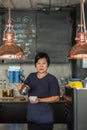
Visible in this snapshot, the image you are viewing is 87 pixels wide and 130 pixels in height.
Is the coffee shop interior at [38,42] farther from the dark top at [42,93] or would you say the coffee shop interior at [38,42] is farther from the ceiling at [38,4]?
the dark top at [42,93]

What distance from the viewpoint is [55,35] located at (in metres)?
5.19

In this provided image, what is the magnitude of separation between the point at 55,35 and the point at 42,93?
229 centimetres

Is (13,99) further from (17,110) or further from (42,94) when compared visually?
(42,94)

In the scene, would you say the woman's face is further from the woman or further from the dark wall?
the dark wall

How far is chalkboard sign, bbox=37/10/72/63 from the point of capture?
5.16m

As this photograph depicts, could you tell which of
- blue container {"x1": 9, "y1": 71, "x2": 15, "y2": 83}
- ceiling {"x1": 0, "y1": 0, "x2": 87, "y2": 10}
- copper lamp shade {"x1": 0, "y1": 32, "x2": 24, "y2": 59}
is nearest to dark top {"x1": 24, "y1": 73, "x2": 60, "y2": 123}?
copper lamp shade {"x1": 0, "y1": 32, "x2": 24, "y2": 59}

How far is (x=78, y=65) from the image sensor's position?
4.90 m

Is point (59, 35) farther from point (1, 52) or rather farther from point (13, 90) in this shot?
point (1, 52)

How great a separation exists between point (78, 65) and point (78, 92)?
269 cm

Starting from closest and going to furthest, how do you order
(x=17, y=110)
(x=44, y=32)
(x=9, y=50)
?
(x=9, y=50) < (x=17, y=110) < (x=44, y=32)

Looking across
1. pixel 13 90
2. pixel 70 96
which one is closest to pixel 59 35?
pixel 13 90

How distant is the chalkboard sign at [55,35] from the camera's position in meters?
5.16

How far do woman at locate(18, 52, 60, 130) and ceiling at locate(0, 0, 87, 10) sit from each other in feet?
6.04

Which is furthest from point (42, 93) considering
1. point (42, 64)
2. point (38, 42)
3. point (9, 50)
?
point (38, 42)
